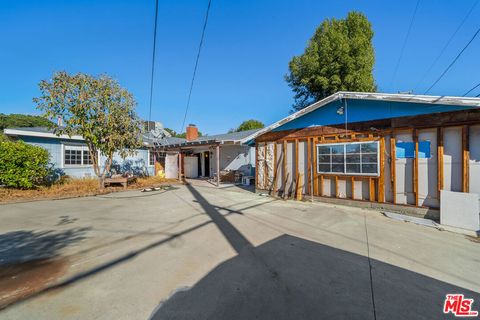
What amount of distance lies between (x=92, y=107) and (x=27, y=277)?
353 inches

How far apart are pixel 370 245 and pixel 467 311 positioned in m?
1.81

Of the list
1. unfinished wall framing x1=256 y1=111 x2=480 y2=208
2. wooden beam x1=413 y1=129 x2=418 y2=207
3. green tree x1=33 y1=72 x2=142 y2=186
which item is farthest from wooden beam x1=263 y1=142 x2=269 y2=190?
green tree x1=33 y1=72 x2=142 y2=186

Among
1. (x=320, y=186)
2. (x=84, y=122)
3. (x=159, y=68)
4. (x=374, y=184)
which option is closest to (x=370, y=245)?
(x=374, y=184)

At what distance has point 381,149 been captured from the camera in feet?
21.6

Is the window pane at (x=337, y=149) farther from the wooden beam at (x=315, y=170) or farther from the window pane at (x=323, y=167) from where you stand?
the wooden beam at (x=315, y=170)

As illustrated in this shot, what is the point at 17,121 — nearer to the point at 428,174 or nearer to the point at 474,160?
the point at 428,174

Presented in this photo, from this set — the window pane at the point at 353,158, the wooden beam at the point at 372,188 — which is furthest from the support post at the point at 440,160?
the window pane at the point at 353,158

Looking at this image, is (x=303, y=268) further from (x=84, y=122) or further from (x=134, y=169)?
(x=134, y=169)

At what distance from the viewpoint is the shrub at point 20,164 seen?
352 inches

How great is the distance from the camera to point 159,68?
33.1 ft

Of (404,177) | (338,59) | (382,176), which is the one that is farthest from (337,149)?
(338,59)

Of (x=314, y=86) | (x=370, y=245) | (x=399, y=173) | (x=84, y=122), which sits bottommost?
(x=370, y=245)

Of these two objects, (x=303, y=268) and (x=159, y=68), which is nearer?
(x=303, y=268)

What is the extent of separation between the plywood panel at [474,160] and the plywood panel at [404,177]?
117 centimetres
